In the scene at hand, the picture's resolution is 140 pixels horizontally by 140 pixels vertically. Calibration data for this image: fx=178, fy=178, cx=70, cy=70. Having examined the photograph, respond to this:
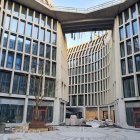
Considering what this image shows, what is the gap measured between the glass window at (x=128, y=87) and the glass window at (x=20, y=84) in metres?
17.5

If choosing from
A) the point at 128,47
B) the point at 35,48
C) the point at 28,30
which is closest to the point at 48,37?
the point at 35,48

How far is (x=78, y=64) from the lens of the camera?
70000 mm

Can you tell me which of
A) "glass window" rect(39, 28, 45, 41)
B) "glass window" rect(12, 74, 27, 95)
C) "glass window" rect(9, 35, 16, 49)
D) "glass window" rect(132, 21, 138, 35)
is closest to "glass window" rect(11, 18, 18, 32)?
"glass window" rect(9, 35, 16, 49)

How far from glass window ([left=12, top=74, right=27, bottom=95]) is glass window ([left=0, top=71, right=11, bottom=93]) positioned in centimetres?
102

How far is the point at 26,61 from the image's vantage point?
106ft

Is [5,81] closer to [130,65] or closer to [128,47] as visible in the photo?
[130,65]

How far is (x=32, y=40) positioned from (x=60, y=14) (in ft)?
27.0

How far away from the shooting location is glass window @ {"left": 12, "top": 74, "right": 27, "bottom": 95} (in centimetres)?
2993

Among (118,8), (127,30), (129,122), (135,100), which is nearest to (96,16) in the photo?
(118,8)

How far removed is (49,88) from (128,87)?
14444mm

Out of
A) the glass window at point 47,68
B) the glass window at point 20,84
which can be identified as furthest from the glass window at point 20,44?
the glass window at point 47,68

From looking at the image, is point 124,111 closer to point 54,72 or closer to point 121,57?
point 121,57

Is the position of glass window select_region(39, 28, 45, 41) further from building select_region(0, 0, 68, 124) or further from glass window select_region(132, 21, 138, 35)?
glass window select_region(132, 21, 138, 35)

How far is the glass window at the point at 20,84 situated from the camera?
29927 millimetres
